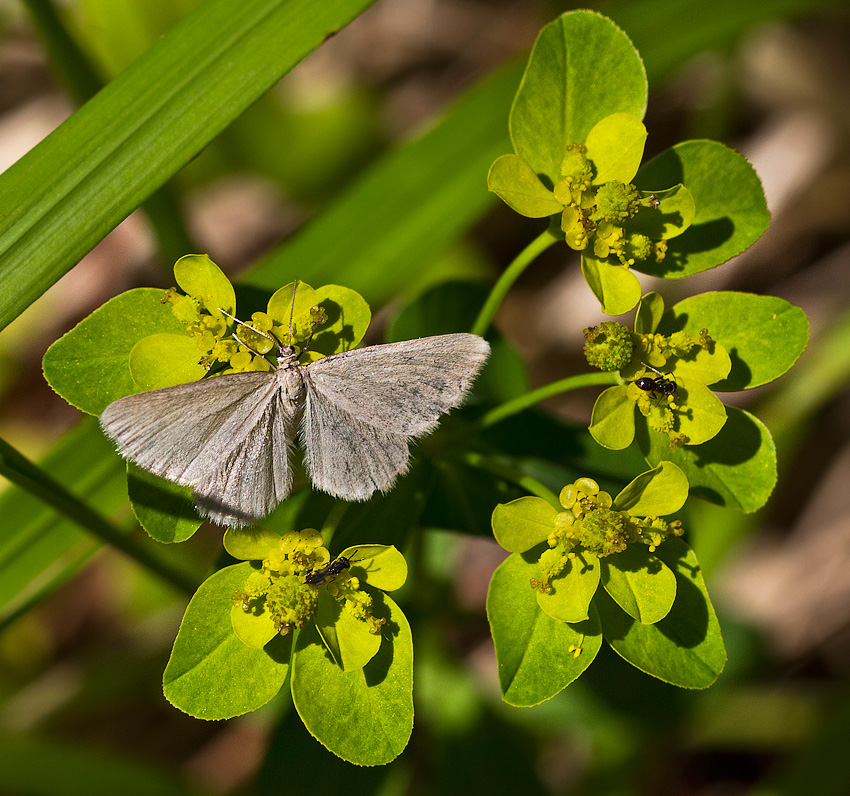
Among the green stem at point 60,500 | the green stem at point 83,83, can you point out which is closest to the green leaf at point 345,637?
the green stem at point 60,500

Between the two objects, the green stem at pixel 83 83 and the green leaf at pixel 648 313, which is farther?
the green stem at pixel 83 83

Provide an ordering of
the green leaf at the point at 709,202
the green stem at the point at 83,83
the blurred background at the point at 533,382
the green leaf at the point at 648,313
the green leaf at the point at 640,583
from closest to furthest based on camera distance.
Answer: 1. the green leaf at the point at 640,583
2. the green leaf at the point at 648,313
3. the green leaf at the point at 709,202
4. the green stem at the point at 83,83
5. the blurred background at the point at 533,382

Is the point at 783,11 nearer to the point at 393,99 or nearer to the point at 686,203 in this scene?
the point at 686,203

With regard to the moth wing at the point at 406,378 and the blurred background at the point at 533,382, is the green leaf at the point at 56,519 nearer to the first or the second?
the moth wing at the point at 406,378

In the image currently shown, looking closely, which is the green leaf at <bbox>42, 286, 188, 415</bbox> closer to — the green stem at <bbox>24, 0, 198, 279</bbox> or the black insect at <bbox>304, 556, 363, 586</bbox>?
the black insect at <bbox>304, 556, 363, 586</bbox>

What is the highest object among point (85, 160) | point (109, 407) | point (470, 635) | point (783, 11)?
point (85, 160)

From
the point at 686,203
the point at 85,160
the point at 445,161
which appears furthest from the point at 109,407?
the point at 445,161
